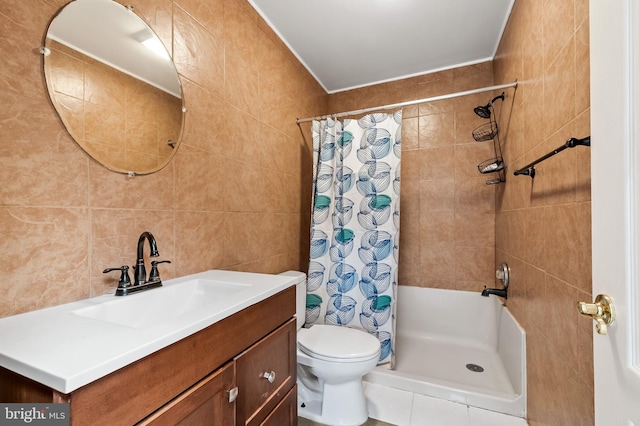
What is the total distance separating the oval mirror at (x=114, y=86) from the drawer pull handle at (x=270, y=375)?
89cm

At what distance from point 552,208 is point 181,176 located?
162 centimetres

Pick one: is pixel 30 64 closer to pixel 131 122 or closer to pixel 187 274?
pixel 131 122

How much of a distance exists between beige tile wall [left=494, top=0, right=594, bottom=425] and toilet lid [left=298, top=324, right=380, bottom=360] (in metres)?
0.80

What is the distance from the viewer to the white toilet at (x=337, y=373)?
1.50 meters

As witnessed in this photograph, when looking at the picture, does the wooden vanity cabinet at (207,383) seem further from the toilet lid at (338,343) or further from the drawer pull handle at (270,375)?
the toilet lid at (338,343)

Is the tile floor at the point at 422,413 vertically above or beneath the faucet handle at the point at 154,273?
beneath

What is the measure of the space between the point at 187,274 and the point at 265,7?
1.70 m

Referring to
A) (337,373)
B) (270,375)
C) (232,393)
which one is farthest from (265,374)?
(337,373)

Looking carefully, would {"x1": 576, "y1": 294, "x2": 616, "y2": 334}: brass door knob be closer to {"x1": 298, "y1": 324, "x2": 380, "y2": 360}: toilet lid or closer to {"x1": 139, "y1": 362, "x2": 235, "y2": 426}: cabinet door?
{"x1": 139, "y1": 362, "x2": 235, "y2": 426}: cabinet door

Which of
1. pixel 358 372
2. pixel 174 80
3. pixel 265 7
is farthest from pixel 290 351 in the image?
pixel 265 7

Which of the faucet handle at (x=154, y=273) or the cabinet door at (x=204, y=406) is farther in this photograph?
the faucet handle at (x=154, y=273)

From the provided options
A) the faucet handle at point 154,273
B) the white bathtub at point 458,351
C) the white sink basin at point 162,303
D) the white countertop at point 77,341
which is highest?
the faucet handle at point 154,273

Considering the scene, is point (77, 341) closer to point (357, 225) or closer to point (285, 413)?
point (285, 413)

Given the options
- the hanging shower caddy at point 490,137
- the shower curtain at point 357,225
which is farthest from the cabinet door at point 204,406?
the hanging shower caddy at point 490,137
